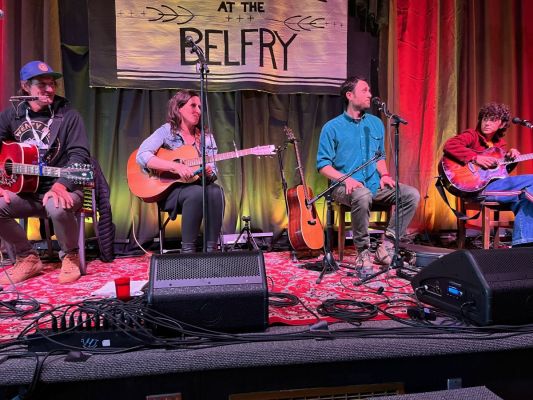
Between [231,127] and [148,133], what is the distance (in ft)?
2.65

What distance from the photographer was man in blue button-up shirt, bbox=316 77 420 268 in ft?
10.8

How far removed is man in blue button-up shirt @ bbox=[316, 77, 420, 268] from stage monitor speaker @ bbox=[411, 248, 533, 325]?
1.50 m

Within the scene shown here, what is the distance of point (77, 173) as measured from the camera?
2916 mm

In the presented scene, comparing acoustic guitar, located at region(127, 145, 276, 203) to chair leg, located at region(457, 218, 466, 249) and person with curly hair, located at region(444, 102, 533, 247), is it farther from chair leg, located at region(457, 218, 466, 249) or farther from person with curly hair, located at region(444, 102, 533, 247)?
chair leg, located at region(457, 218, 466, 249)

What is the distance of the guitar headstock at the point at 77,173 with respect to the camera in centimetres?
291

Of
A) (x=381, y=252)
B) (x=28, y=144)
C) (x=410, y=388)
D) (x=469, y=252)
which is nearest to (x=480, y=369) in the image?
(x=410, y=388)

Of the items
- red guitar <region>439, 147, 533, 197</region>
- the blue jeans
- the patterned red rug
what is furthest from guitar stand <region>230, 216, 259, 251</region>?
the blue jeans

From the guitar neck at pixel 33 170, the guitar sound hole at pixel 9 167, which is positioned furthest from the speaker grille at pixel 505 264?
the guitar sound hole at pixel 9 167

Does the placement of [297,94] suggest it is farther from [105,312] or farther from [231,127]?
[105,312]

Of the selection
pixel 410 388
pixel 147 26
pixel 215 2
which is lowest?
pixel 410 388

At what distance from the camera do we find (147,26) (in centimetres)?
406

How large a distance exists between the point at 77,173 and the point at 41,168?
9.1 inches

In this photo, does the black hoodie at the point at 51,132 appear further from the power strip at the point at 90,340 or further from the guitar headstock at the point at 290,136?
the power strip at the point at 90,340

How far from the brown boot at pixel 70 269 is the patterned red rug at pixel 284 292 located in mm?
47
